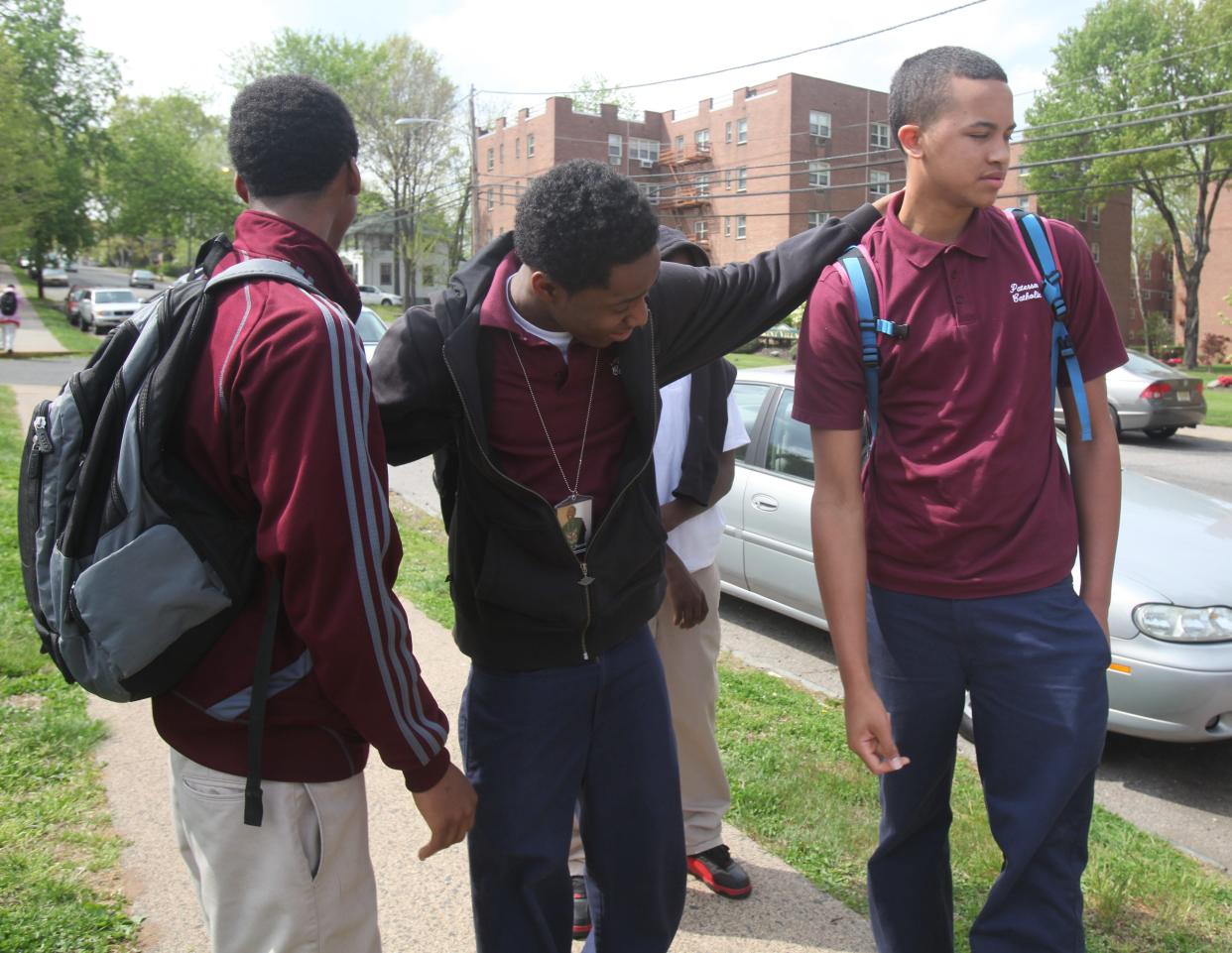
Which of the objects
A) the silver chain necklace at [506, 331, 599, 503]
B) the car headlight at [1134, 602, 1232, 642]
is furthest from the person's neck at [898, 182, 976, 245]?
the car headlight at [1134, 602, 1232, 642]

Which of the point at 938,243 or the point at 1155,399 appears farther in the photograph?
the point at 1155,399

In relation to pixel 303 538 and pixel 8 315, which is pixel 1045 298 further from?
pixel 8 315

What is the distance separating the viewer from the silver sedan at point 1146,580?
411 centimetres

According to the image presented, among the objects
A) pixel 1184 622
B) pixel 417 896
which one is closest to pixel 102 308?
pixel 417 896

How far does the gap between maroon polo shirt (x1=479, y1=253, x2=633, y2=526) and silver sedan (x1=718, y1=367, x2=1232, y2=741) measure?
190 centimetres

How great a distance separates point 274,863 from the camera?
1767 mm

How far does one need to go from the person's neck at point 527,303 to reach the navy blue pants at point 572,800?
2.43ft

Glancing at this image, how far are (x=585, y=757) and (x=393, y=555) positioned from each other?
73 centimetres

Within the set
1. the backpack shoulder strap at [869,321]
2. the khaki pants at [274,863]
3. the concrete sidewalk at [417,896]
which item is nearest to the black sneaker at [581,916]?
the concrete sidewalk at [417,896]

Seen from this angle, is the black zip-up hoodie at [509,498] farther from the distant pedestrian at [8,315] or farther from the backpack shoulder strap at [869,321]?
the distant pedestrian at [8,315]

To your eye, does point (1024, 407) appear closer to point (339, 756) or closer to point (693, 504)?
point (693, 504)

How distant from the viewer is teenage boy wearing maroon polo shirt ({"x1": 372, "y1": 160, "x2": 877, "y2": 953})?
2.07 m

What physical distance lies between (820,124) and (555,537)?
2104 inches

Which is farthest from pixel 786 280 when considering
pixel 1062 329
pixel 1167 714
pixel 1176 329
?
pixel 1176 329
